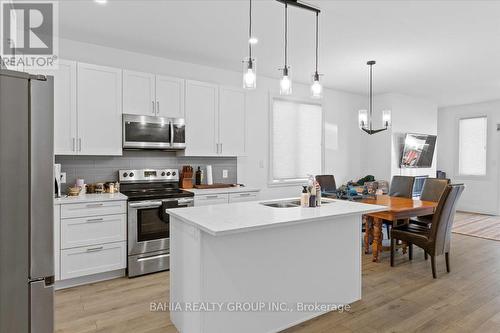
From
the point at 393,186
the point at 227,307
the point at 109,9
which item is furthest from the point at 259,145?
the point at 227,307

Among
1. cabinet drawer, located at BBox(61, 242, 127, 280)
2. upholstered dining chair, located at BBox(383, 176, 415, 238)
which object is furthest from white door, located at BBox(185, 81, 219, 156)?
upholstered dining chair, located at BBox(383, 176, 415, 238)

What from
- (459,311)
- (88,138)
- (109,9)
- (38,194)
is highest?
(109,9)

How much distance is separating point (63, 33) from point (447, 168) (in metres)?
9.03

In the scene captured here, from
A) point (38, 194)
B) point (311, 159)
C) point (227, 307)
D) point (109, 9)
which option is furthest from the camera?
point (311, 159)

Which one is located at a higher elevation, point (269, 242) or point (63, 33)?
point (63, 33)

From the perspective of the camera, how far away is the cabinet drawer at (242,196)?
14.2 ft

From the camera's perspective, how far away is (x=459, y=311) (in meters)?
2.74

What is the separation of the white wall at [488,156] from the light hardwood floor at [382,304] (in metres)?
4.45

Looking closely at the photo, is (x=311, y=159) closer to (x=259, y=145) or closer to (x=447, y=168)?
(x=259, y=145)

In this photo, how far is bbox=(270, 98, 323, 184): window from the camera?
557 cm

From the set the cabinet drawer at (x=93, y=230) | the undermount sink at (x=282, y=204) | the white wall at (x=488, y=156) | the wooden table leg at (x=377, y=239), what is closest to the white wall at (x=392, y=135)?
the white wall at (x=488, y=156)

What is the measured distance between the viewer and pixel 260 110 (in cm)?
533

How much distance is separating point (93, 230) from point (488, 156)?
865 cm

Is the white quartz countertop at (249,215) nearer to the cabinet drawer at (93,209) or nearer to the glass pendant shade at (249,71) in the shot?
the glass pendant shade at (249,71)
